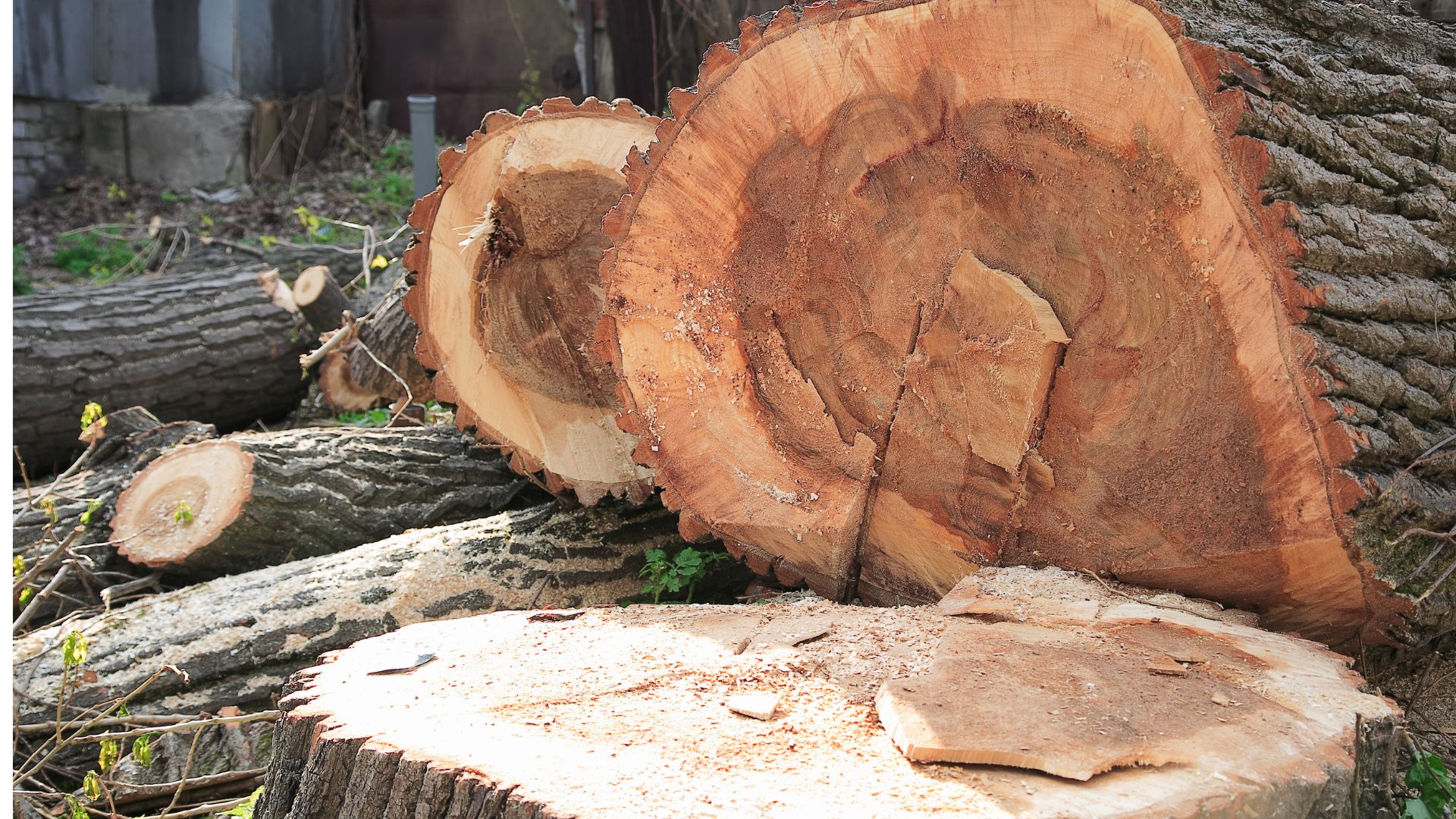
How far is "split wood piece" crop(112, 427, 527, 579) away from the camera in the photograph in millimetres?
3291

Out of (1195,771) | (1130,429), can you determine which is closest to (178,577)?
(1130,429)

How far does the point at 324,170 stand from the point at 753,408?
7.30m

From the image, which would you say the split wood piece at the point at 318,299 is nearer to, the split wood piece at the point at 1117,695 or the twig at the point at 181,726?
the twig at the point at 181,726

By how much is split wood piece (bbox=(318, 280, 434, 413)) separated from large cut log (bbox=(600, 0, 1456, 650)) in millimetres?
2215

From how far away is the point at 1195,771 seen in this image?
153 cm

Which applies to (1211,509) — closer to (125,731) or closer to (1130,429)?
(1130,429)

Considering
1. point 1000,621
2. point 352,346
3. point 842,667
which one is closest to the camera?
point 842,667

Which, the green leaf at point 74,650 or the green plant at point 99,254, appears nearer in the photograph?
the green leaf at point 74,650

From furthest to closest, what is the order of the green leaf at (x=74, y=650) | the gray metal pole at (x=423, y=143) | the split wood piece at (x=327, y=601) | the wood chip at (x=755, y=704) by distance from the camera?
the gray metal pole at (x=423, y=143) < the split wood piece at (x=327, y=601) < the green leaf at (x=74, y=650) < the wood chip at (x=755, y=704)

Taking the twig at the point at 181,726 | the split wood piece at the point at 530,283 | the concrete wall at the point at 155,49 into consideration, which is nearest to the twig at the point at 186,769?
the twig at the point at 181,726

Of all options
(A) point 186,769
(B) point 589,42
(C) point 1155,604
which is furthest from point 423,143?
(C) point 1155,604

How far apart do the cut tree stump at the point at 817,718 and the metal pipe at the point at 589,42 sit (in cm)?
654

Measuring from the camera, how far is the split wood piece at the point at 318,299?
5.11 m

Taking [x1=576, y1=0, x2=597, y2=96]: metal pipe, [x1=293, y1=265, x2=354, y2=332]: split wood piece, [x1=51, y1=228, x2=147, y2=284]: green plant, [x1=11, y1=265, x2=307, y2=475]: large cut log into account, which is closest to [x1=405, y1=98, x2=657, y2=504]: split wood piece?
[x1=11, y1=265, x2=307, y2=475]: large cut log
